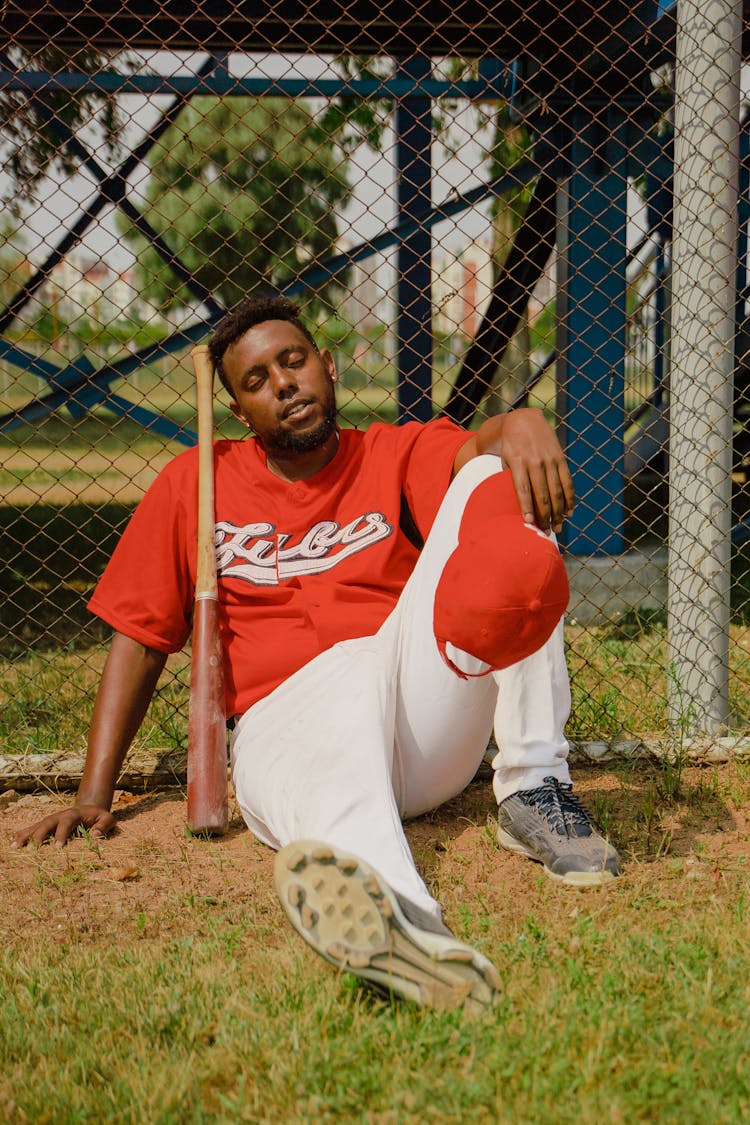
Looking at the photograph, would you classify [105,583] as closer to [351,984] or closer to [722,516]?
[351,984]

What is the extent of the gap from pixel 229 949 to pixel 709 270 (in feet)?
8.27

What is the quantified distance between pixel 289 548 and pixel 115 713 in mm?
661

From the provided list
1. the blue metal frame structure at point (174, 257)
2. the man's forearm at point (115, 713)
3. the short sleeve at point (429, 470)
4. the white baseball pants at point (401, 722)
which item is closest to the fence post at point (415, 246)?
the blue metal frame structure at point (174, 257)

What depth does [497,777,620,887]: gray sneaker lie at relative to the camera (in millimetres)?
2559

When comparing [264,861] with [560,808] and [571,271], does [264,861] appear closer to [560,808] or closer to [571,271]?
[560,808]

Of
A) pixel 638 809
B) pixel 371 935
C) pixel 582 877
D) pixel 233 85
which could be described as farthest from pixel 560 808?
pixel 233 85

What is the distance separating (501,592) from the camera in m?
2.19

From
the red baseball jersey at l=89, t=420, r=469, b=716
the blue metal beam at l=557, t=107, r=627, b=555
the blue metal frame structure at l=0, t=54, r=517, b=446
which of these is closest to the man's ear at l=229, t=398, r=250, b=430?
the red baseball jersey at l=89, t=420, r=469, b=716

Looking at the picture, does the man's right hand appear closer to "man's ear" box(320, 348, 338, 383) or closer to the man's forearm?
the man's forearm

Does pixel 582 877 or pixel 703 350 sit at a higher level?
pixel 703 350

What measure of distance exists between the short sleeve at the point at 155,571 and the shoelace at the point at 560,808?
43.0 inches

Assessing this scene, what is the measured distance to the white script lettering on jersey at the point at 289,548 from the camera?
2904 mm

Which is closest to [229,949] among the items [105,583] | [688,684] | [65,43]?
[105,583]

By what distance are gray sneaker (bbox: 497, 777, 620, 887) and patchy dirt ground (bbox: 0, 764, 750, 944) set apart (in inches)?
2.0
